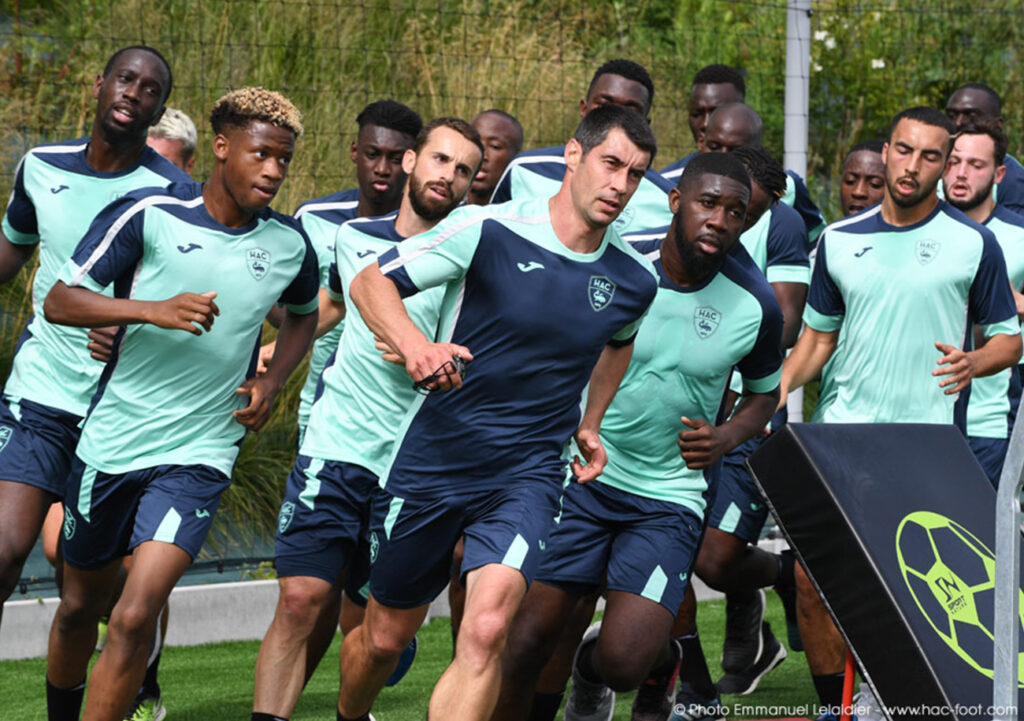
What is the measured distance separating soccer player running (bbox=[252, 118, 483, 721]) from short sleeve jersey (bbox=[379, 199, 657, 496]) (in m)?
0.81

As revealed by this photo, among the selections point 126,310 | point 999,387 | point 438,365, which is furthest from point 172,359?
point 999,387

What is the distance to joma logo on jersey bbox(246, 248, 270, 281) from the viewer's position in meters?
5.85

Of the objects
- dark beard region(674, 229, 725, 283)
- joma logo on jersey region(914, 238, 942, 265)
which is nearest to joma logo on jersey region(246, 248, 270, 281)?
dark beard region(674, 229, 725, 283)

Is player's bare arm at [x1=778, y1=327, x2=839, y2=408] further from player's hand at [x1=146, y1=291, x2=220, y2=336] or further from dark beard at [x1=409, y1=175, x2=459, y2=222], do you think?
player's hand at [x1=146, y1=291, x2=220, y2=336]

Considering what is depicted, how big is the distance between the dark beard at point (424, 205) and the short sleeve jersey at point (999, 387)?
2674mm

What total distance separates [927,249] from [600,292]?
204 centimetres

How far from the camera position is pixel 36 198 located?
258 inches

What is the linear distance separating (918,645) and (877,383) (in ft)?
8.26

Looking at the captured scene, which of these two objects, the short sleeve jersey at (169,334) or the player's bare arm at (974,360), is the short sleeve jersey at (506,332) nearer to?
the short sleeve jersey at (169,334)

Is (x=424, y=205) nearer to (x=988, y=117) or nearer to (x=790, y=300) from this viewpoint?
(x=790, y=300)

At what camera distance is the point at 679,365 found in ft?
19.5

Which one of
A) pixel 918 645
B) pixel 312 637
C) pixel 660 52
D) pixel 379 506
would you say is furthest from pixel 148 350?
pixel 660 52

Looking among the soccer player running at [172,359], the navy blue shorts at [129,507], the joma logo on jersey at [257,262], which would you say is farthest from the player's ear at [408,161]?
the navy blue shorts at [129,507]

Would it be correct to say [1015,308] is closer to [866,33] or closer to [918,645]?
[918,645]
